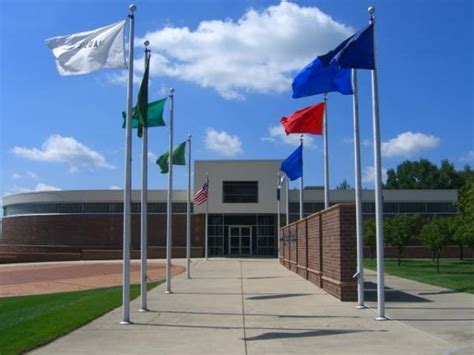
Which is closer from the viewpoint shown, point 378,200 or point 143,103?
point 378,200

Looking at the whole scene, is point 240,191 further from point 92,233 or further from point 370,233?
point 370,233

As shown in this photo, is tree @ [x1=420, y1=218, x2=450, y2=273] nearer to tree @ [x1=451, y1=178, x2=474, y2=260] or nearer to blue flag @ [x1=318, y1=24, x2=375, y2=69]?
tree @ [x1=451, y1=178, x2=474, y2=260]

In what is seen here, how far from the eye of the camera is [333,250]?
A: 1652 cm

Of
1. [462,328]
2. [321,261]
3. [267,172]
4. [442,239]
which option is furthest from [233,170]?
[462,328]

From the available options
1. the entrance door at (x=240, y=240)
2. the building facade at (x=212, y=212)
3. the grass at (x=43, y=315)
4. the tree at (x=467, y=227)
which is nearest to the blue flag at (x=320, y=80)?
the grass at (x=43, y=315)

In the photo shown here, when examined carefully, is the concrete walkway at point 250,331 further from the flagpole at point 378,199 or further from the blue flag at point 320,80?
the blue flag at point 320,80

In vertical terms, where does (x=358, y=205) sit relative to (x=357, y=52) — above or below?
below

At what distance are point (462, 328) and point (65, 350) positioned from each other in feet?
22.5

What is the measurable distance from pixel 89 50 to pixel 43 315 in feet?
19.5

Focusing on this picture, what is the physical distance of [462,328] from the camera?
36.8 feet

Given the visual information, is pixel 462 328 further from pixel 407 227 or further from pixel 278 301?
pixel 407 227

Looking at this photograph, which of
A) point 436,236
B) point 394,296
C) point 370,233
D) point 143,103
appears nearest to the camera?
point 143,103

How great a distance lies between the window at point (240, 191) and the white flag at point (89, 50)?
42257 millimetres

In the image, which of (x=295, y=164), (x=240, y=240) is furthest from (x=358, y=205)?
(x=240, y=240)
